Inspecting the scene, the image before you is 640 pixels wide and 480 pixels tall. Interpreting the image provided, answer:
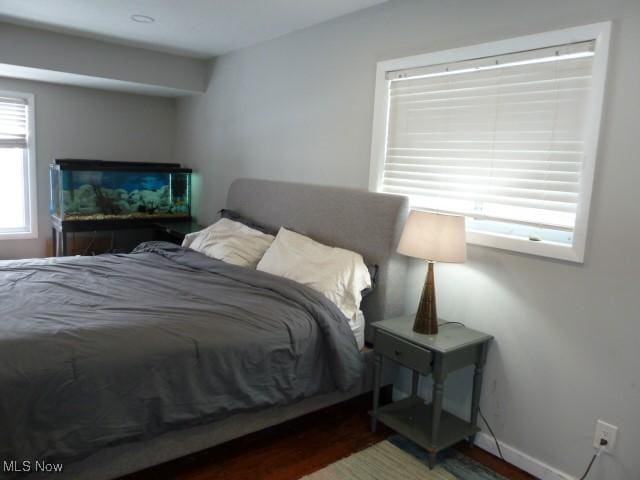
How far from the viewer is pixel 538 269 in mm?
2158

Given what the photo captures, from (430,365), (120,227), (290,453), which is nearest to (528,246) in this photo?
(430,365)

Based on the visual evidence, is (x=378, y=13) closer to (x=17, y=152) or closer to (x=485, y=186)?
(x=485, y=186)

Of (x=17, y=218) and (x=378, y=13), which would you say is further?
(x=17, y=218)

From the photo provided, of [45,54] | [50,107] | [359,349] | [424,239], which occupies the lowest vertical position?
[359,349]

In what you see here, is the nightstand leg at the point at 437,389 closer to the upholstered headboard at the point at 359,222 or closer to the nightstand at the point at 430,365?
the nightstand at the point at 430,365

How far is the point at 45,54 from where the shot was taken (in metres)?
3.81

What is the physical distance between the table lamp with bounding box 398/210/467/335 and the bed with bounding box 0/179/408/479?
324mm

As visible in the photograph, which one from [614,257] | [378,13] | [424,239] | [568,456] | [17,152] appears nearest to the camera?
[614,257]

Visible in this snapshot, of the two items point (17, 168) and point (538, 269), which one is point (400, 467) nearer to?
point (538, 269)

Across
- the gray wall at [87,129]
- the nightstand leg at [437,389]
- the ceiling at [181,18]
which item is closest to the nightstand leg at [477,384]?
the nightstand leg at [437,389]

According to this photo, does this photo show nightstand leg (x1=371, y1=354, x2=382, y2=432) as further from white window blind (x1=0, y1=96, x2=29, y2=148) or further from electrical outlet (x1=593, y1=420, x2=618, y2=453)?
white window blind (x1=0, y1=96, x2=29, y2=148)

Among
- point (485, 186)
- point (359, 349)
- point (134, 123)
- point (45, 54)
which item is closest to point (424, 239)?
point (485, 186)

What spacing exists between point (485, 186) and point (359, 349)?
1056 millimetres

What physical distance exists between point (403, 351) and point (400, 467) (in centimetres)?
52
